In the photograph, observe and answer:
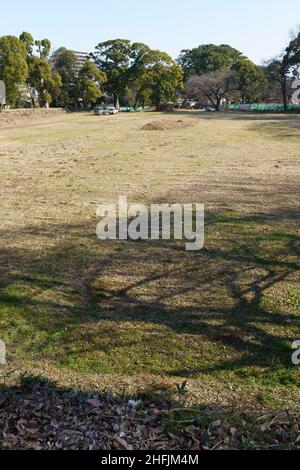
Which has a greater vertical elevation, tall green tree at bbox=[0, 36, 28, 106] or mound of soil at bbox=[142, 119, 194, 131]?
tall green tree at bbox=[0, 36, 28, 106]

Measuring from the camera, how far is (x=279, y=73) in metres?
45.2

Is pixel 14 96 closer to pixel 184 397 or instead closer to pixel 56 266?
pixel 56 266

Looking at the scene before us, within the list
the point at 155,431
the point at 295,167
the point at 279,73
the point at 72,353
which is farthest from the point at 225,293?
the point at 279,73

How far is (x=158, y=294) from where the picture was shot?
5.12 m

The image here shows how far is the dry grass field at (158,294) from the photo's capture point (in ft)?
12.1

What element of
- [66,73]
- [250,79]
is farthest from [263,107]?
[66,73]

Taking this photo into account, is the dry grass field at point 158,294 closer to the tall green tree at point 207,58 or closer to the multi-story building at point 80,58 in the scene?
the multi-story building at point 80,58

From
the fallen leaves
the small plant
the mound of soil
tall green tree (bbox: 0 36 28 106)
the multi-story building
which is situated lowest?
the small plant

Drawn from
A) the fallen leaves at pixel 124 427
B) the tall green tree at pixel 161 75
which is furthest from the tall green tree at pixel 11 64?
Answer: the fallen leaves at pixel 124 427

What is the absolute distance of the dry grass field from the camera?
370 centimetres

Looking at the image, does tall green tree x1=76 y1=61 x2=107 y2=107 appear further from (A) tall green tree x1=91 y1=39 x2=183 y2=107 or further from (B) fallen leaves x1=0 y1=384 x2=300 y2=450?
(B) fallen leaves x1=0 y1=384 x2=300 y2=450

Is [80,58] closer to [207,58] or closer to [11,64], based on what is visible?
[207,58]

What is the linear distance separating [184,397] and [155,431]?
21.4 inches

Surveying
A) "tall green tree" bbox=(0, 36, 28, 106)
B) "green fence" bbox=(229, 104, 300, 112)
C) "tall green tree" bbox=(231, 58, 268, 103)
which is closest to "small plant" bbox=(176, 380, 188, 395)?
"tall green tree" bbox=(0, 36, 28, 106)
